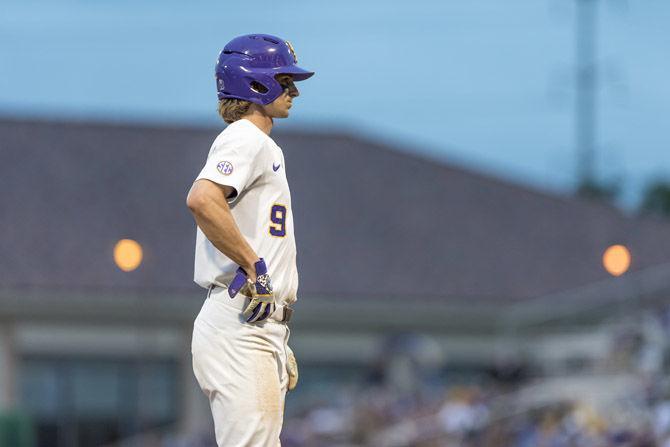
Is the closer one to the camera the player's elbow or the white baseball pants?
the player's elbow

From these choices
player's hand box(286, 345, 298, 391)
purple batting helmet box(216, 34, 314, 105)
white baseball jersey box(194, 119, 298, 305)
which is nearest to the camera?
white baseball jersey box(194, 119, 298, 305)

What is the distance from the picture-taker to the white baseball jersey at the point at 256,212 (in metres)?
6.31

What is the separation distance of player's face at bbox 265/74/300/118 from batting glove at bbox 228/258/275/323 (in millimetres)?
732

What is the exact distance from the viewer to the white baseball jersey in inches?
248

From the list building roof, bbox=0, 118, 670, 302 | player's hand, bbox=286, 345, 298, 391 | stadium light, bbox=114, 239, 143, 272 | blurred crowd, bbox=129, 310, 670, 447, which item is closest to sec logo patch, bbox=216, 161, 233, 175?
player's hand, bbox=286, 345, 298, 391

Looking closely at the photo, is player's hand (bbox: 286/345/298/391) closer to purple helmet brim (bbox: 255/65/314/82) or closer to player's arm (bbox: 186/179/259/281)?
player's arm (bbox: 186/179/259/281)

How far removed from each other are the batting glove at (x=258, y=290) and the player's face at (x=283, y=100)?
0.73 m

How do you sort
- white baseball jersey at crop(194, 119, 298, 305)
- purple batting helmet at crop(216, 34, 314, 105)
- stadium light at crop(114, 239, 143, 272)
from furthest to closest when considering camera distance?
stadium light at crop(114, 239, 143, 272) → purple batting helmet at crop(216, 34, 314, 105) → white baseball jersey at crop(194, 119, 298, 305)

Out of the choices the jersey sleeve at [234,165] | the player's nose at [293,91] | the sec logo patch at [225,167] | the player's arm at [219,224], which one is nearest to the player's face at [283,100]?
the player's nose at [293,91]

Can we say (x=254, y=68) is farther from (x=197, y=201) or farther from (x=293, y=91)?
(x=197, y=201)

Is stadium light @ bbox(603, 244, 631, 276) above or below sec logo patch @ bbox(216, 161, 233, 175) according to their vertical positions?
below

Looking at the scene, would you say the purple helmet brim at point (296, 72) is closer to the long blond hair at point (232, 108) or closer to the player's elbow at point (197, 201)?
the long blond hair at point (232, 108)

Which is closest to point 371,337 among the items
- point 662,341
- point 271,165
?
point 662,341

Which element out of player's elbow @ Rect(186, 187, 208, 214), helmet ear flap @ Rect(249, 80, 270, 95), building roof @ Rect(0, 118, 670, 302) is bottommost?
building roof @ Rect(0, 118, 670, 302)
